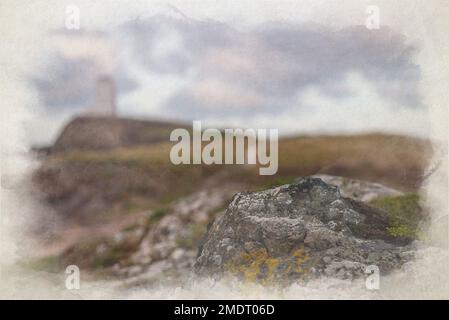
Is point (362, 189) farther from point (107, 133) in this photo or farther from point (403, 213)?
point (107, 133)

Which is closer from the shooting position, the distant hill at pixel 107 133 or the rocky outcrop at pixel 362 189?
the distant hill at pixel 107 133

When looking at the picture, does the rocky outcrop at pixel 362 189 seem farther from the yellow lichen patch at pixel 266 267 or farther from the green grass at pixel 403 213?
the yellow lichen patch at pixel 266 267

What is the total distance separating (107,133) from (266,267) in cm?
339

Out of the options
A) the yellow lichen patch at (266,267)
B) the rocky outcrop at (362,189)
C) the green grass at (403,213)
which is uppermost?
the rocky outcrop at (362,189)

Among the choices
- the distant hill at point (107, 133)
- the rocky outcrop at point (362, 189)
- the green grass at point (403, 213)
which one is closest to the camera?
the green grass at point (403, 213)

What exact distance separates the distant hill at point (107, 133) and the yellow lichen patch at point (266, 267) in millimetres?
2420

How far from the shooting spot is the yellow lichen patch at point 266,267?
8.55 metres

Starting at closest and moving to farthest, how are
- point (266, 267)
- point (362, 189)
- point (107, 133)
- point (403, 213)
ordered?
1. point (266, 267)
2. point (403, 213)
3. point (107, 133)
4. point (362, 189)

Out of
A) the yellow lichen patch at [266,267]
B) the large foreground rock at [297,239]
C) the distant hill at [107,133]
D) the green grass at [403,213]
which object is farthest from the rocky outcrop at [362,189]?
the distant hill at [107,133]

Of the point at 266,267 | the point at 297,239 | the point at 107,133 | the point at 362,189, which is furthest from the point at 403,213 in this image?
the point at 107,133

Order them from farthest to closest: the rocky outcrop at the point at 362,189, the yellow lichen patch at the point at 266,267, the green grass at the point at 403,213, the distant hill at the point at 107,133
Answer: the rocky outcrop at the point at 362,189, the distant hill at the point at 107,133, the green grass at the point at 403,213, the yellow lichen patch at the point at 266,267

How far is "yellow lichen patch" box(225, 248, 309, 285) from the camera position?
855cm

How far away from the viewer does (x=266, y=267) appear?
8.62m
